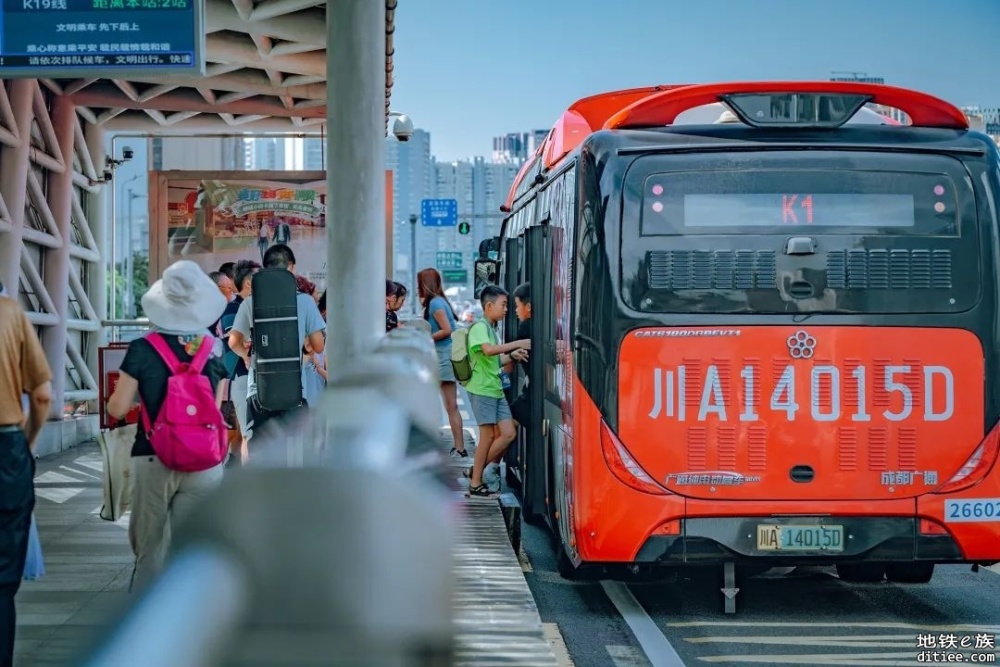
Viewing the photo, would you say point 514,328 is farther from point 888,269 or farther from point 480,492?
point 888,269

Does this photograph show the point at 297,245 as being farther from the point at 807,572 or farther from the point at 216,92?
the point at 807,572

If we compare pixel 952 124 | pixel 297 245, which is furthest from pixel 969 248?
pixel 297 245

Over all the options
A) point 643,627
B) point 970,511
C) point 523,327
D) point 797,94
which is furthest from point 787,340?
point 523,327

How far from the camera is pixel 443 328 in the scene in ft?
43.7

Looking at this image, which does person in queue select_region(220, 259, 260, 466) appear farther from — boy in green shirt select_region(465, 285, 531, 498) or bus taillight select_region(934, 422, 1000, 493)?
bus taillight select_region(934, 422, 1000, 493)

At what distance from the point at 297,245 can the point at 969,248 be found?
36.8 ft

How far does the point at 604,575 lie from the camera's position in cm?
808

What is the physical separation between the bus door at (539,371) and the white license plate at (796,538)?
1.88 meters

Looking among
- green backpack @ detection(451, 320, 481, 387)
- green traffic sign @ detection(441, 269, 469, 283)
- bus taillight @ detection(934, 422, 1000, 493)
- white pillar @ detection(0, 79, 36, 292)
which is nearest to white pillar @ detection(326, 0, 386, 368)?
green backpack @ detection(451, 320, 481, 387)

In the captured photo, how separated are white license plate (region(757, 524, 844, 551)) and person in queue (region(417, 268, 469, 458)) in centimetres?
637

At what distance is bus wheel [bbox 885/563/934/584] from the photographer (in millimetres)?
7820

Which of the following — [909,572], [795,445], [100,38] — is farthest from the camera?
[100,38]

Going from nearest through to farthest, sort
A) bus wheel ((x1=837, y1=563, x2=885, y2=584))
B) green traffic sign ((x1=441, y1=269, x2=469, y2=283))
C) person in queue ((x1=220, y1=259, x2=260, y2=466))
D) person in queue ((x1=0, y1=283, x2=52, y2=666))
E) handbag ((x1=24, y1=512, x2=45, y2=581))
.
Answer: person in queue ((x1=0, y1=283, x2=52, y2=666)), handbag ((x1=24, y1=512, x2=45, y2=581)), bus wheel ((x1=837, y1=563, x2=885, y2=584)), person in queue ((x1=220, y1=259, x2=260, y2=466)), green traffic sign ((x1=441, y1=269, x2=469, y2=283))

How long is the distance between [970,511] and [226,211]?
38.5 ft
